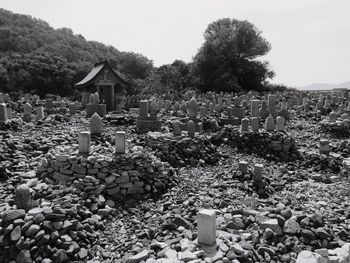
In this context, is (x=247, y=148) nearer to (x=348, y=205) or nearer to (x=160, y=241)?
(x=348, y=205)

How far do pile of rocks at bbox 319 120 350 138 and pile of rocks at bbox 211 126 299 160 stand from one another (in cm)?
537

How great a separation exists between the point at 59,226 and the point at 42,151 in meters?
5.94

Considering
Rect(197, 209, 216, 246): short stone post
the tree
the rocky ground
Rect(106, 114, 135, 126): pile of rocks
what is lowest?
the rocky ground

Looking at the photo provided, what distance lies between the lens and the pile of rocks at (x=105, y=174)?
8.35m

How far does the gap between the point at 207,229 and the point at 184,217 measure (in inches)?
66.5

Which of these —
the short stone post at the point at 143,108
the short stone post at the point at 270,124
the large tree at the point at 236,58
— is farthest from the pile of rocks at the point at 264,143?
the large tree at the point at 236,58

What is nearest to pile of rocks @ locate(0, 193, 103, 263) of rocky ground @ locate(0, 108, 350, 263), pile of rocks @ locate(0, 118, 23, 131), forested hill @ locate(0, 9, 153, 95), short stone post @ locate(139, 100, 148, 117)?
rocky ground @ locate(0, 108, 350, 263)

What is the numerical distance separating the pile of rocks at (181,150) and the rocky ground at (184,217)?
31cm

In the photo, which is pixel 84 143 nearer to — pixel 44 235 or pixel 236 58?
pixel 44 235

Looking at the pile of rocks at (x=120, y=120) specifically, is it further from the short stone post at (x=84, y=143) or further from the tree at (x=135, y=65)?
the tree at (x=135, y=65)

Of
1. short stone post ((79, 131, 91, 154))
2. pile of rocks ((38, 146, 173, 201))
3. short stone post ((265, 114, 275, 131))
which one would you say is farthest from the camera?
short stone post ((265, 114, 275, 131))

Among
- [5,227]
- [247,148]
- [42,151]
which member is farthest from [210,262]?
[247,148]

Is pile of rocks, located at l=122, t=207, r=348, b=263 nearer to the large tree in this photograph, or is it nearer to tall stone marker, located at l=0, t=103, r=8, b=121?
tall stone marker, located at l=0, t=103, r=8, b=121

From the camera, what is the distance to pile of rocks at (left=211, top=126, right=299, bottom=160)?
13.9 m
